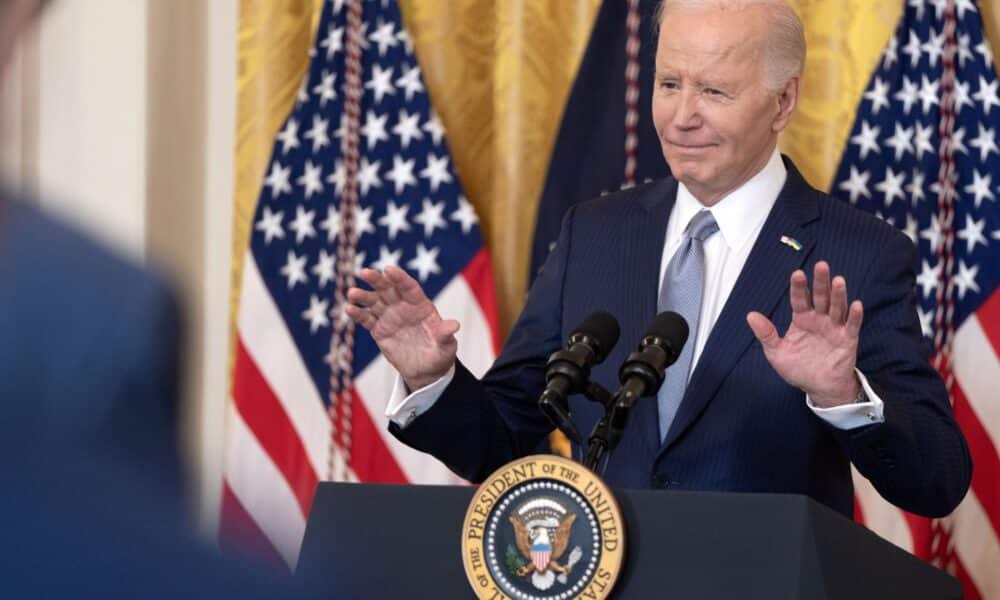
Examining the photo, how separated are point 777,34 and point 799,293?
1.08 metres

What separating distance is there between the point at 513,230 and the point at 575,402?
1.87m

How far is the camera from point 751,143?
3.29 meters

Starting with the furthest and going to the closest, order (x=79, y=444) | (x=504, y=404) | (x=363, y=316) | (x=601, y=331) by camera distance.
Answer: (x=504, y=404) → (x=363, y=316) → (x=601, y=331) → (x=79, y=444)

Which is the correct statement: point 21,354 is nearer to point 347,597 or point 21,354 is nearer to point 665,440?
point 347,597

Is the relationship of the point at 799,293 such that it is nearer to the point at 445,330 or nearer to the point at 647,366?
the point at 647,366

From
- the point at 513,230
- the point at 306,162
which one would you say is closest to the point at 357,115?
the point at 306,162

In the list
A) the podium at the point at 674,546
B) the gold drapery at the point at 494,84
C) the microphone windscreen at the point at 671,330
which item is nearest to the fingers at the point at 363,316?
the podium at the point at 674,546

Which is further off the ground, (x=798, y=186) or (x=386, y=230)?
(x=386, y=230)

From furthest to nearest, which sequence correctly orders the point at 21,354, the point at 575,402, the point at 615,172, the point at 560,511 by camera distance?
1. the point at 615,172
2. the point at 575,402
3. the point at 560,511
4. the point at 21,354

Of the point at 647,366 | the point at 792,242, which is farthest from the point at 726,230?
the point at 647,366

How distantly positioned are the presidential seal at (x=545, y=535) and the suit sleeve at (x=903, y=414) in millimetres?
699

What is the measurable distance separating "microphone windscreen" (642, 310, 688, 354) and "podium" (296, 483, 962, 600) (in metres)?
0.32

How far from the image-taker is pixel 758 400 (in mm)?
2947

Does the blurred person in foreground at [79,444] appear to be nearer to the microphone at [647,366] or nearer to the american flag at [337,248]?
the microphone at [647,366]
